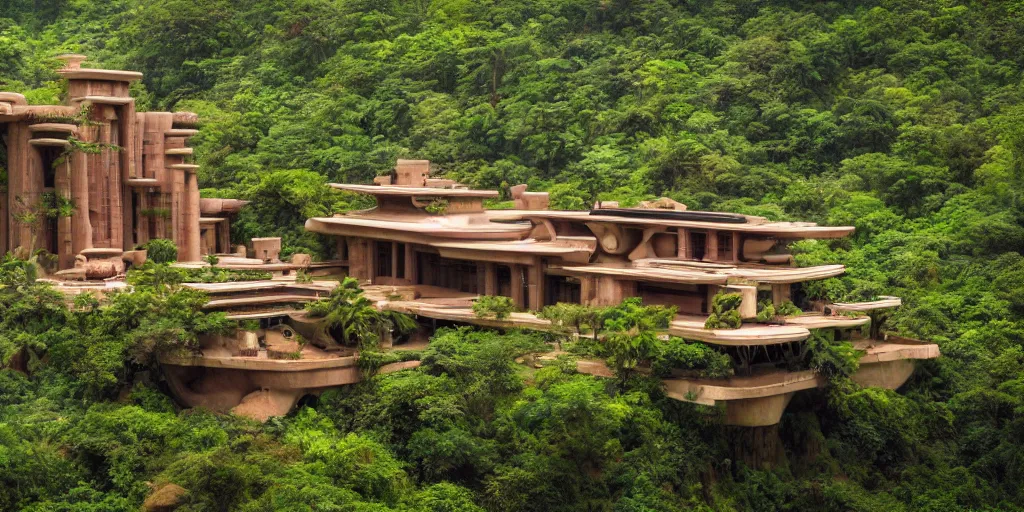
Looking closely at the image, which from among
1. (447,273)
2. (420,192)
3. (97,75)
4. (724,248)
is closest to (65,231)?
(97,75)

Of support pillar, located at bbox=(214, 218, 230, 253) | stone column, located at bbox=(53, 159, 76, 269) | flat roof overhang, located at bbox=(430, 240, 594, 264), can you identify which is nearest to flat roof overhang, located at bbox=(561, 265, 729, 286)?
flat roof overhang, located at bbox=(430, 240, 594, 264)

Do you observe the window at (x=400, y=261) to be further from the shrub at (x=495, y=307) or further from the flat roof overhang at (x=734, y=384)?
the flat roof overhang at (x=734, y=384)

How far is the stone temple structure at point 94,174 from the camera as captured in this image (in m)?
40.5

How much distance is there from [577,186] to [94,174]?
16083mm

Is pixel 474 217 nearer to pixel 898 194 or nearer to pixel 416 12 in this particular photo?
pixel 898 194

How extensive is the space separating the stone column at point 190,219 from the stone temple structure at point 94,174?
0.09 ft

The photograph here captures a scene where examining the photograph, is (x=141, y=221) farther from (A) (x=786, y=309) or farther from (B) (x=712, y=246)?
(A) (x=786, y=309)

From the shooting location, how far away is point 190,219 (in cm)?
4344

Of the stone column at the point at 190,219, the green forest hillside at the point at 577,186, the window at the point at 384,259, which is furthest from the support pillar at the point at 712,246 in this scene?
the stone column at the point at 190,219

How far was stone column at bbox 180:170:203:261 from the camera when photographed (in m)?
43.4

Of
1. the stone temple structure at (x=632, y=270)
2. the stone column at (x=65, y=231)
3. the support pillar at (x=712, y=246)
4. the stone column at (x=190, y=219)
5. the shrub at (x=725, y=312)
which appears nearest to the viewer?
the shrub at (x=725, y=312)

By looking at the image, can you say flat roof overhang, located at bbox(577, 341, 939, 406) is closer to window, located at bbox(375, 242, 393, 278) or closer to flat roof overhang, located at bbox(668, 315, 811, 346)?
flat roof overhang, located at bbox(668, 315, 811, 346)

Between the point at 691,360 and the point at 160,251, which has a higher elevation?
the point at 160,251

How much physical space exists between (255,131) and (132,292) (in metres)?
21.3
